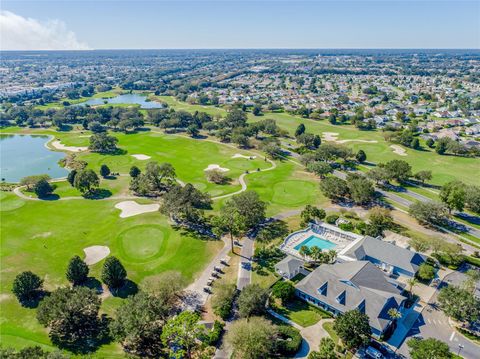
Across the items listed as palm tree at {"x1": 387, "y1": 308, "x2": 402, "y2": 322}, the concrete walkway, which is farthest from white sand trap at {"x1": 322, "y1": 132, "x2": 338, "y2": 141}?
palm tree at {"x1": 387, "y1": 308, "x2": 402, "y2": 322}

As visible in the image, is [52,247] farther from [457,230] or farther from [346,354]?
[457,230]

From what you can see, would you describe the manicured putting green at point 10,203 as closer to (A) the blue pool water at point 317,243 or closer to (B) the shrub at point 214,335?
(B) the shrub at point 214,335

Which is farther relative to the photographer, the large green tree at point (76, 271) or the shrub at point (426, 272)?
the shrub at point (426, 272)

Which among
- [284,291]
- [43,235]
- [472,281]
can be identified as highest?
[472,281]

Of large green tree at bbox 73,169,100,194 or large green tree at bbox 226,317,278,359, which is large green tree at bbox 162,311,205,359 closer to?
large green tree at bbox 226,317,278,359

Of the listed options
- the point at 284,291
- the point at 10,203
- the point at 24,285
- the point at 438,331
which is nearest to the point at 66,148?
the point at 10,203

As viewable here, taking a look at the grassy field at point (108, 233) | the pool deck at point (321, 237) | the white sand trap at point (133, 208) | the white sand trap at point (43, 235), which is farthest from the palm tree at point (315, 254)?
the white sand trap at point (43, 235)

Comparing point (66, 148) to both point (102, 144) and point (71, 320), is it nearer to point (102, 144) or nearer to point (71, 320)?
point (102, 144)

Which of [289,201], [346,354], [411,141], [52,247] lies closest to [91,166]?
[52,247]
